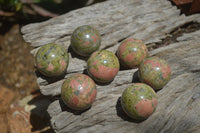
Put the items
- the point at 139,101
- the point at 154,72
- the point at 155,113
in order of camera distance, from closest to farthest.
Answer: the point at 139,101 → the point at 154,72 → the point at 155,113

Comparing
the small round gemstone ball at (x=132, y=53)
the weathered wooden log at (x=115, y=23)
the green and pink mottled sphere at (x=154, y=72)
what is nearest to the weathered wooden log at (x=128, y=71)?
the weathered wooden log at (x=115, y=23)

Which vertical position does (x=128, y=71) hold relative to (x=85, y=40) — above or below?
below

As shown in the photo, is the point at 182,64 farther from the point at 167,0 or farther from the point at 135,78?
the point at 167,0

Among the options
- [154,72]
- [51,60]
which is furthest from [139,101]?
[51,60]

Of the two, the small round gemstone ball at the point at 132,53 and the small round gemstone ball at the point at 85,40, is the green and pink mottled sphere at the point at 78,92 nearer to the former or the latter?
the small round gemstone ball at the point at 85,40

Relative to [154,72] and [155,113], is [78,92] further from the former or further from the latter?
[155,113]

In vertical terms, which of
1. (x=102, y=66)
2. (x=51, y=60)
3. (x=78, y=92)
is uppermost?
(x=51, y=60)

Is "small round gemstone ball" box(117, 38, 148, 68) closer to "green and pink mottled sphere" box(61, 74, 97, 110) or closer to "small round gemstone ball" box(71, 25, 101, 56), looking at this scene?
"small round gemstone ball" box(71, 25, 101, 56)
